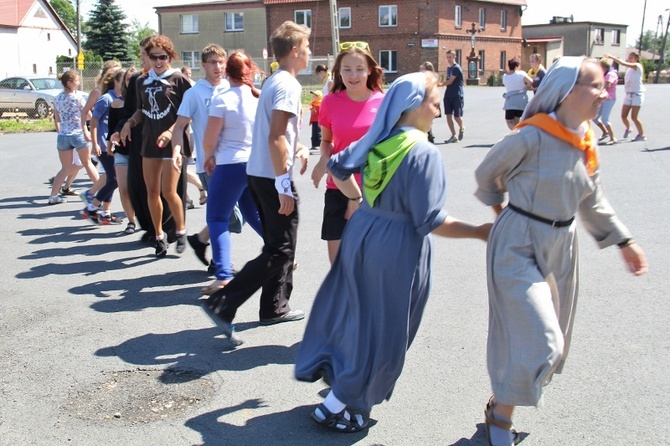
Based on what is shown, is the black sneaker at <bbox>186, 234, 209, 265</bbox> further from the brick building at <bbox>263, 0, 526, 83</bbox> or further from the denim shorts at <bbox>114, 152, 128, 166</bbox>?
the brick building at <bbox>263, 0, 526, 83</bbox>

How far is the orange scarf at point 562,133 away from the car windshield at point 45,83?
29.5m

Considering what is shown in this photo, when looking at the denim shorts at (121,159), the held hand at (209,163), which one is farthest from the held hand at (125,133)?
the held hand at (209,163)

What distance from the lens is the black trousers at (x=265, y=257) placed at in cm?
464

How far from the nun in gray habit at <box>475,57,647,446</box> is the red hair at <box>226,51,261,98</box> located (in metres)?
2.61

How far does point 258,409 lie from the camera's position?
12.9ft

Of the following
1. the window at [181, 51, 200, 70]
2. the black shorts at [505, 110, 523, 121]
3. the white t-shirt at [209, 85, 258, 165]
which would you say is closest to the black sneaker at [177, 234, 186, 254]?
the white t-shirt at [209, 85, 258, 165]

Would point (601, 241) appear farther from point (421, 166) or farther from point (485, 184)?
point (421, 166)

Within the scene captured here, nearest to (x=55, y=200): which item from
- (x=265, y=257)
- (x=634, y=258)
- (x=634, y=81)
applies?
(x=265, y=257)

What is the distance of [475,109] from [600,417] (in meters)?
22.8

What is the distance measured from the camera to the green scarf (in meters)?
3.35

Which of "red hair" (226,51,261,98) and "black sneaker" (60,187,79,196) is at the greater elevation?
"red hair" (226,51,261,98)

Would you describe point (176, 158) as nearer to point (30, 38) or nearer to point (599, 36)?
point (30, 38)

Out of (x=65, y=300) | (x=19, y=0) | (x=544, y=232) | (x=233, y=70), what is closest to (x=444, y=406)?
(x=544, y=232)

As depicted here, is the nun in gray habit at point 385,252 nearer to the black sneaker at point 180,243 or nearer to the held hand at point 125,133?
the black sneaker at point 180,243
